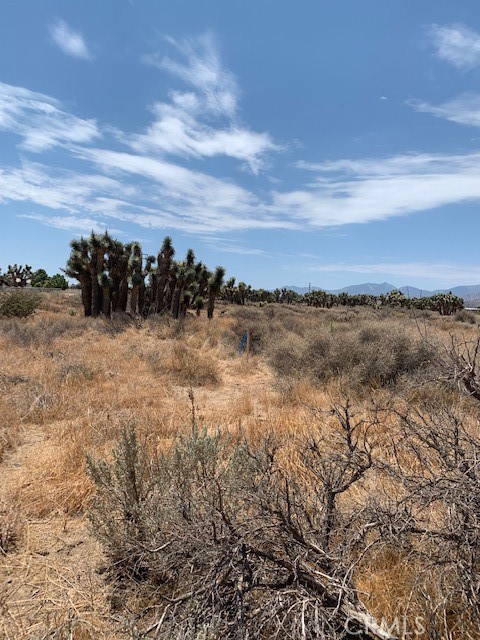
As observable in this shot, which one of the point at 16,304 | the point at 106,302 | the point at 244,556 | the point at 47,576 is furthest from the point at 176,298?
the point at 244,556

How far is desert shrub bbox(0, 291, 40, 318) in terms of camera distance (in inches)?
782

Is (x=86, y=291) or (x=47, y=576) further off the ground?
(x=86, y=291)

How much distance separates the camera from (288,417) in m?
6.05

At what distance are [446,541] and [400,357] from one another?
308 inches

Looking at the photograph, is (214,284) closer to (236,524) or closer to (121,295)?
(121,295)

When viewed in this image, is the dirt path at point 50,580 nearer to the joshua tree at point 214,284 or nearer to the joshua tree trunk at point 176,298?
the joshua tree trunk at point 176,298

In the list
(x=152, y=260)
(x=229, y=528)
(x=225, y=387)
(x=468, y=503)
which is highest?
(x=152, y=260)

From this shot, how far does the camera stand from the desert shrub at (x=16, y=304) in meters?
19.9

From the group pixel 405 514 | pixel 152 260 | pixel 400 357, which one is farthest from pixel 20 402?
pixel 152 260

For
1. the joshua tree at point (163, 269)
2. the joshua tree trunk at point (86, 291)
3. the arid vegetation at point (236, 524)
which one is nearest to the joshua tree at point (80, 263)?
the joshua tree trunk at point (86, 291)

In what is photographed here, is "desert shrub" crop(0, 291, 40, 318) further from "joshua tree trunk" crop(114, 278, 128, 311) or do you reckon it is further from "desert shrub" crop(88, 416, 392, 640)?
"desert shrub" crop(88, 416, 392, 640)

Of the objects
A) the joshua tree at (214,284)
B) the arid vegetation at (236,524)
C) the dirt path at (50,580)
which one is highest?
the joshua tree at (214,284)

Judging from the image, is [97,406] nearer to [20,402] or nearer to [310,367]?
[20,402]

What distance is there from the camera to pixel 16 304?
66.8 ft
